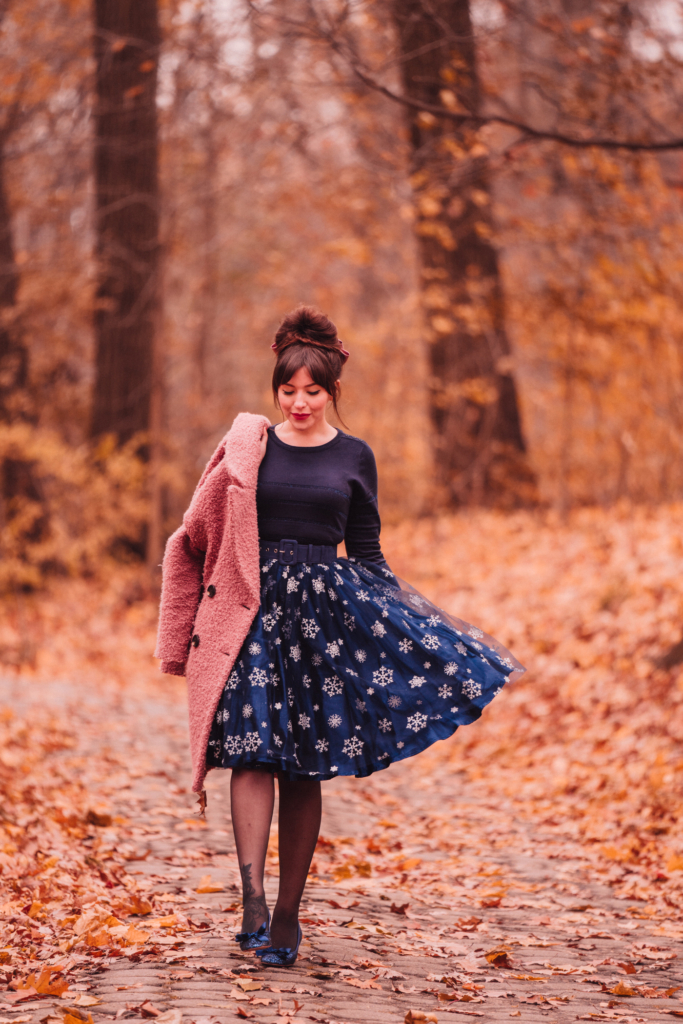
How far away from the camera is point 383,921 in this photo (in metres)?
4.01

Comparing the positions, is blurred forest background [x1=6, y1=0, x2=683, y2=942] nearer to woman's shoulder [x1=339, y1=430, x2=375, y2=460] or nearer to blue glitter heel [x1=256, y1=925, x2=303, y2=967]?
blue glitter heel [x1=256, y1=925, x2=303, y2=967]

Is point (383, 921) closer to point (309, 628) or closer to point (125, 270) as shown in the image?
point (309, 628)

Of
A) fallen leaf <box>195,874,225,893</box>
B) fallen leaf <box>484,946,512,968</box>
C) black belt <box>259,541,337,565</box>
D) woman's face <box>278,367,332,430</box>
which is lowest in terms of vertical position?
fallen leaf <box>484,946,512,968</box>

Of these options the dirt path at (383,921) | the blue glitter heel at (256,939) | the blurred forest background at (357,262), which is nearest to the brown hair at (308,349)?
the blue glitter heel at (256,939)

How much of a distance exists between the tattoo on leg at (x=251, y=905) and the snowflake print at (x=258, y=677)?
0.58 m

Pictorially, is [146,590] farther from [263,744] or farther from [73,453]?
[263,744]

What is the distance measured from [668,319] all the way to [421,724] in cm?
A: 753

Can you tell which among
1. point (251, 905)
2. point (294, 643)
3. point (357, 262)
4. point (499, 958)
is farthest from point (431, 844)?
point (357, 262)

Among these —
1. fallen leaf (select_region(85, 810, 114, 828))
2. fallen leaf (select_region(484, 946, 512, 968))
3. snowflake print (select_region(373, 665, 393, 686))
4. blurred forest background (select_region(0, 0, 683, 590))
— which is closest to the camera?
snowflake print (select_region(373, 665, 393, 686))

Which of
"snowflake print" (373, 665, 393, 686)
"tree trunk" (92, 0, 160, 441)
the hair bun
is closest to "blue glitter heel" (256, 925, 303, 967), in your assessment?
"snowflake print" (373, 665, 393, 686)

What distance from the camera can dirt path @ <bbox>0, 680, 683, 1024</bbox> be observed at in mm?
3107

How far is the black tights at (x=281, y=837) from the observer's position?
10.5ft

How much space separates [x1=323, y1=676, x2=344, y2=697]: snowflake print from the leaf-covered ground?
91 cm

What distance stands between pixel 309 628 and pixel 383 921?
1465 millimetres
